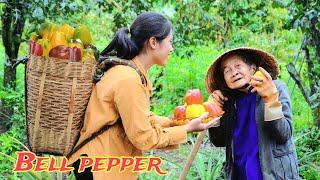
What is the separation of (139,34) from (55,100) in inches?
17.2

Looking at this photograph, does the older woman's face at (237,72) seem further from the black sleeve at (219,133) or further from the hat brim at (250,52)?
the black sleeve at (219,133)

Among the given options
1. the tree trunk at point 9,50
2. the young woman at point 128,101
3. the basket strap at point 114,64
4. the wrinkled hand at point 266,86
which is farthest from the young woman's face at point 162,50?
the tree trunk at point 9,50

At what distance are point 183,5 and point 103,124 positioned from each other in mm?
4108

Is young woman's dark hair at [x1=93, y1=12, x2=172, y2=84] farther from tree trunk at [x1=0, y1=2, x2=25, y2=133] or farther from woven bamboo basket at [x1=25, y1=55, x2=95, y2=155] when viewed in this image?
tree trunk at [x1=0, y1=2, x2=25, y2=133]

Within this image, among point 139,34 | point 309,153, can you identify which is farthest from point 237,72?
point 309,153

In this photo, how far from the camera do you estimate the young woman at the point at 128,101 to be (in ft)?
6.72

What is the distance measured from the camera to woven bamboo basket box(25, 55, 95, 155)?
2.09 metres

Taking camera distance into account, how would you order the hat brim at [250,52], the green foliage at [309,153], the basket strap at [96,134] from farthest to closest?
the green foliage at [309,153] → the hat brim at [250,52] → the basket strap at [96,134]

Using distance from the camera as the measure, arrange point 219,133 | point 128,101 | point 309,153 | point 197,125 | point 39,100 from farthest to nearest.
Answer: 1. point 309,153
2. point 219,133
3. point 197,125
4. point 39,100
5. point 128,101

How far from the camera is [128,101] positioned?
6.64 feet

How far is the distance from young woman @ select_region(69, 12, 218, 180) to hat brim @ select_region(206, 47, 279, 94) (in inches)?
13.3

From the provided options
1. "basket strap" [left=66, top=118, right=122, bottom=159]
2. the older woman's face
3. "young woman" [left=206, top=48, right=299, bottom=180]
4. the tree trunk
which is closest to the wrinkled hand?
"young woman" [left=206, top=48, right=299, bottom=180]

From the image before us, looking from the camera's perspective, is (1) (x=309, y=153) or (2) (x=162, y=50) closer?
(2) (x=162, y=50)

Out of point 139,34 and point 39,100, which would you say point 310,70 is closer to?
point 139,34
